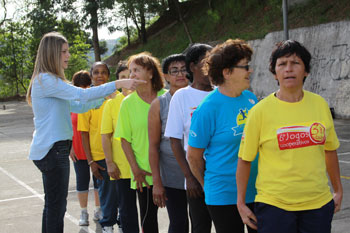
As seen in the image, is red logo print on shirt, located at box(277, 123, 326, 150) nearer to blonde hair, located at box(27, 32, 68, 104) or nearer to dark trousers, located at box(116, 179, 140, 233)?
blonde hair, located at box(27, 32, 68, 104)

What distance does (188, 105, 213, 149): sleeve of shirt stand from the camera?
3.36 m

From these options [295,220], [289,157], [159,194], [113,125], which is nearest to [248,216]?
[295,220]

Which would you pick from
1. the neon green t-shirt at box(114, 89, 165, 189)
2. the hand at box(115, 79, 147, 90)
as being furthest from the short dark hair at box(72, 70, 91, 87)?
the hand at box(115, 79, 147, 90)

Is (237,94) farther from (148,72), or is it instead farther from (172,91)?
(148,72)

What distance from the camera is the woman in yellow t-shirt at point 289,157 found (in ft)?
9.78

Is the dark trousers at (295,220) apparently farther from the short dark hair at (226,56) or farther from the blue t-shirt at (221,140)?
the short dark hair at (226,56)

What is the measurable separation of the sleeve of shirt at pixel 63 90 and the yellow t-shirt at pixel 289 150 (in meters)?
1.69

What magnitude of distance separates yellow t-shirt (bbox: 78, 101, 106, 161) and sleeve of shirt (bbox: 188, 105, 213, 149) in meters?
2.94

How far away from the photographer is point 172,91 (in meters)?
4.31

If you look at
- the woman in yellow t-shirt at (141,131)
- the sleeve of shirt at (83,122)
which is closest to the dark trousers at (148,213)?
the woman in yellow t-shirt at (141,131)

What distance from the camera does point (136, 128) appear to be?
4676 mm

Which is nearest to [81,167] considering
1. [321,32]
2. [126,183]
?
[126,183]

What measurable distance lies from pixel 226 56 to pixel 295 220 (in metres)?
1.09

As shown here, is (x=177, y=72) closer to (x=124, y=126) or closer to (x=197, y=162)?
(x=124, y=126)
